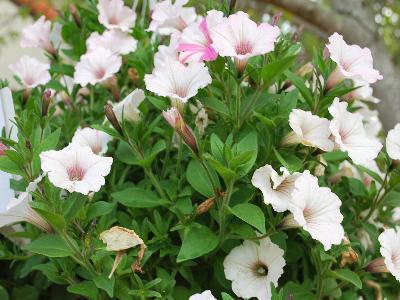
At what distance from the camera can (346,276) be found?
854mm

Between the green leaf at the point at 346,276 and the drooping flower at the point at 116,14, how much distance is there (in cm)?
66

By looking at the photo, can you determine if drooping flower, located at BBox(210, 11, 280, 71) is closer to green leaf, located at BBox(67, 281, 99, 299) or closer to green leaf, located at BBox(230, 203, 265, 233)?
green leaf, located at BBox(230, 203, 265, 233)

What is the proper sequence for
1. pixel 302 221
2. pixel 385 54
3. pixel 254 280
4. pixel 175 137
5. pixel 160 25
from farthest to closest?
pixel 385 54 < pixel 160 25 < pixel 175 137 < pixel 254 280 < pixel 302 221

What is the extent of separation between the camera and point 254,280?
87cm

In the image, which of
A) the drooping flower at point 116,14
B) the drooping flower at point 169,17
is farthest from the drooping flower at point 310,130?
the drooping flower at point 116,14

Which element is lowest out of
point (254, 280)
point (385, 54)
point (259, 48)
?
point (385, 54)

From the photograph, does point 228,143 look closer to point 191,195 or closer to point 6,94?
point 191,195

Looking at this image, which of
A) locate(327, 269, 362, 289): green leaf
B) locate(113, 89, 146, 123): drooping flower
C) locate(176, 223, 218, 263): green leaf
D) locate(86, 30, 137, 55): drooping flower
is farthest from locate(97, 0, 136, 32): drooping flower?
locate(327, 269, 362, 289): green leaf

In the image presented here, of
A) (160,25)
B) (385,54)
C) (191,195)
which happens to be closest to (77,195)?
(191,195)

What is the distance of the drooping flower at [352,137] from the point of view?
839 mm

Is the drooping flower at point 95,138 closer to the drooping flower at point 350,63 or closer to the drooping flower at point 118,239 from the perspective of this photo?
the drooping flower at point 118,239

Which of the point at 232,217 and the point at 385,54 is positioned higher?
the point at 232,217

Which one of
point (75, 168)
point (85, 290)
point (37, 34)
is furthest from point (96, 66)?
point (85, 290)

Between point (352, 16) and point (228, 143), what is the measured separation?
65.9 inches
